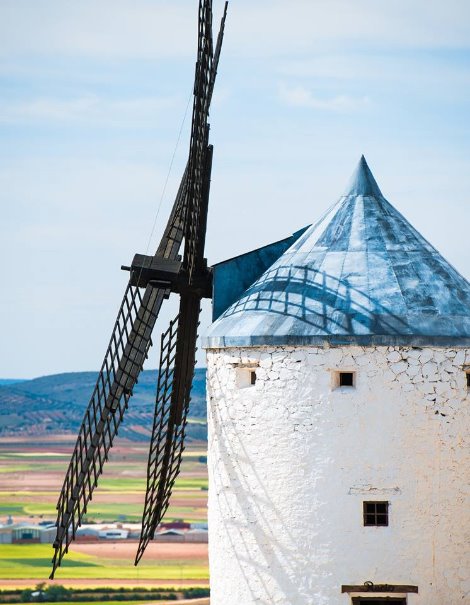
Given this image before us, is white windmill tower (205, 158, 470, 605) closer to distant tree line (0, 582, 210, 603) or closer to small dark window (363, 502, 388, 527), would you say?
small dark window (363, 502, 388, 527)

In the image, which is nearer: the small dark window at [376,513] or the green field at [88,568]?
the small dark window at [376,513]

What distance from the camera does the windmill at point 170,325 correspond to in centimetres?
2070

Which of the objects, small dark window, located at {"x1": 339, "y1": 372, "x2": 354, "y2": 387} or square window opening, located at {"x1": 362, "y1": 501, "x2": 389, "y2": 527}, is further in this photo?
small dark window, located at {"x1": 339, "y1": 372, "x2": 354, "y2": 387}

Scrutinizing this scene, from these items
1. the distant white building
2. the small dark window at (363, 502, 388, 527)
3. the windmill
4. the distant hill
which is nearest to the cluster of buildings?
the distant white building

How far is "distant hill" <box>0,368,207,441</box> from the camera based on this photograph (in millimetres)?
146750

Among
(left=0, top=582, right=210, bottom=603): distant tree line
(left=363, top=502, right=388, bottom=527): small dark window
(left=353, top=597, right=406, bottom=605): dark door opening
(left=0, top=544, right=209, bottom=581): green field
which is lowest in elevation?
(left=0, top=582, right=210, bottom=603): distant tree line

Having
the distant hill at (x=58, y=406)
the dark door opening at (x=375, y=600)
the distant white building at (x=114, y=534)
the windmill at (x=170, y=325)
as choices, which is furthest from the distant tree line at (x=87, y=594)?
the distant hill at (x=58, y=406)

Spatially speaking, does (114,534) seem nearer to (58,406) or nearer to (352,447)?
(58,406)

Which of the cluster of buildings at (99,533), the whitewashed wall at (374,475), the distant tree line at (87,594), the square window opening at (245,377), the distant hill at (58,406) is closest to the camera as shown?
the whitewashed wall at (374,475)

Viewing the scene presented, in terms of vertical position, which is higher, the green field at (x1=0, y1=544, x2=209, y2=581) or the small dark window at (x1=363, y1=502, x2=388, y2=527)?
the small dark window at (x1=363, y1=502, x2=388, y2=527)

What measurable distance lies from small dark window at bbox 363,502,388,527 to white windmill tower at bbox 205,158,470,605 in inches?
0.7

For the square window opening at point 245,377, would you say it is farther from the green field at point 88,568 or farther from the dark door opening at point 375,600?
the green field at point 88,568

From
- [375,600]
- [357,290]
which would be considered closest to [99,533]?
[375,600]

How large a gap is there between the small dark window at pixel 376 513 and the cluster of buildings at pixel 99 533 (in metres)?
65.1
